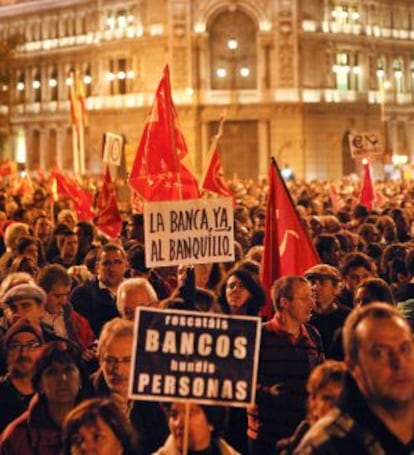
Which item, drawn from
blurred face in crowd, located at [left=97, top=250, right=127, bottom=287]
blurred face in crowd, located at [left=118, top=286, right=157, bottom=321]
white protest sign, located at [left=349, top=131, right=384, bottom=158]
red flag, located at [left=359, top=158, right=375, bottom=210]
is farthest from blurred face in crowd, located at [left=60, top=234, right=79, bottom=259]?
white protest sign, located at [left=349, top=131, right=384, bottom=158]

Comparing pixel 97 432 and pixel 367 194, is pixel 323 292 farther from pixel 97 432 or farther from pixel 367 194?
pixel 367 194

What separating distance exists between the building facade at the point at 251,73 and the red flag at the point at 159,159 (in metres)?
46.6

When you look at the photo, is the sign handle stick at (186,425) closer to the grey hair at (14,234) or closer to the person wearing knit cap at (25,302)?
the person wearing knit cap at (25,302)

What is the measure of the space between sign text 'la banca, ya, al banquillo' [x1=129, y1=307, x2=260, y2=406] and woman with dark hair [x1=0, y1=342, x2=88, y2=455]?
1006 millimetres

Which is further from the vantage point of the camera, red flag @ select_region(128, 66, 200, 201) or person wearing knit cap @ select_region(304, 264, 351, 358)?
red flag @ select_region(128, 66, 200, 201)

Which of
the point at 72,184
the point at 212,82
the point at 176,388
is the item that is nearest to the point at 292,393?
the point at 176,388

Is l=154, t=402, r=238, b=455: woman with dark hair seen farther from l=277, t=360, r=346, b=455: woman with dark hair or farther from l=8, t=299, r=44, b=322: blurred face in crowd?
l=8, t=299, r=44, b=322: blurred face in crowd

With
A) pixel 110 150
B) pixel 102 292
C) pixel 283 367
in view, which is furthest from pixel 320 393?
pixel 110 150

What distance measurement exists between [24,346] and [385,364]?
3.05 metres

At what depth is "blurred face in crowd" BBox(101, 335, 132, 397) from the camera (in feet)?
21.2

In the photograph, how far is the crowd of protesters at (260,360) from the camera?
4152mm

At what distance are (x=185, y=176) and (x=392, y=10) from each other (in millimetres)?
60544

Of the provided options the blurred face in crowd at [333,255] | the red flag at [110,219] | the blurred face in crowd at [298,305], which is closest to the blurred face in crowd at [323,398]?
the blurred face in crowd at [298,305]

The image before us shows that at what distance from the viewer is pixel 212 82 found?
2544 inches
